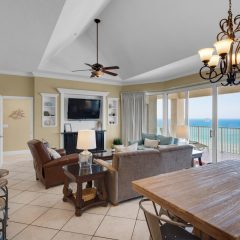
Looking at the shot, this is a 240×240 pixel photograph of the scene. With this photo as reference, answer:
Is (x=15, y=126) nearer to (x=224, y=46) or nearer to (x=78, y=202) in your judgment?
(x=78, y=202)

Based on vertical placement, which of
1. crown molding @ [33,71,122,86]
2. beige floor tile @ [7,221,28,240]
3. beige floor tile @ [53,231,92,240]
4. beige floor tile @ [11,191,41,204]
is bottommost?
beige floor tile @ [53,231,92,240]

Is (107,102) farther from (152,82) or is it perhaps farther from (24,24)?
(24,24)

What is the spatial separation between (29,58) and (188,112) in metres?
4.96

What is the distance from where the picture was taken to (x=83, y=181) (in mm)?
2703

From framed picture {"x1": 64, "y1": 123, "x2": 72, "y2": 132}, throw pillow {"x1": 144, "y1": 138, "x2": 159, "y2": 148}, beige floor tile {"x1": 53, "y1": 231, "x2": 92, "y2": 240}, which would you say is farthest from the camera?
framed picture {"x1": 64, "y1": 123, "x2": 72, "y2": 132}

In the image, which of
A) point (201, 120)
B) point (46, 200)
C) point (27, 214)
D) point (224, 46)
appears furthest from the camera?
point (201, 120)

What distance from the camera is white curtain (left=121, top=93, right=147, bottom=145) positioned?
7316 mm

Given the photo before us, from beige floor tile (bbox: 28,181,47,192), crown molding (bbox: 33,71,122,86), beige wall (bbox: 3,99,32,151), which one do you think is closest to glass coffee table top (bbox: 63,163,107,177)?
beige floor tile (bbox: 28,181,47,192)

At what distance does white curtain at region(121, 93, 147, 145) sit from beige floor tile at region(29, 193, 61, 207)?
179 inches

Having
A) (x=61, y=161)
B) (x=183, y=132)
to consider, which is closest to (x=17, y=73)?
(x=61, y=161)

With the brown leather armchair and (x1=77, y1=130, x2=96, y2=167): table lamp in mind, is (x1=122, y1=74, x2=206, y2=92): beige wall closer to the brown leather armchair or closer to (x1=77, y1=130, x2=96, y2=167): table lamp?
(x1=77, y1=130, x2=96, y2=167): table lamp

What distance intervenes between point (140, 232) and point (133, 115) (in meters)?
5.37

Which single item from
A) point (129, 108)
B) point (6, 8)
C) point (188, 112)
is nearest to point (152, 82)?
point (129, 108)

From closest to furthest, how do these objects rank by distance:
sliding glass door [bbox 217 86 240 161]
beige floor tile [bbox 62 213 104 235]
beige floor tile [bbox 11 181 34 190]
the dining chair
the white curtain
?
the dining chair
beige floor tile [bbox 62 213 104 235]
beige floor tile [bbox 11 181 34 190]
sliding glass door [bbox 217 86 240 161]
the white curtain
